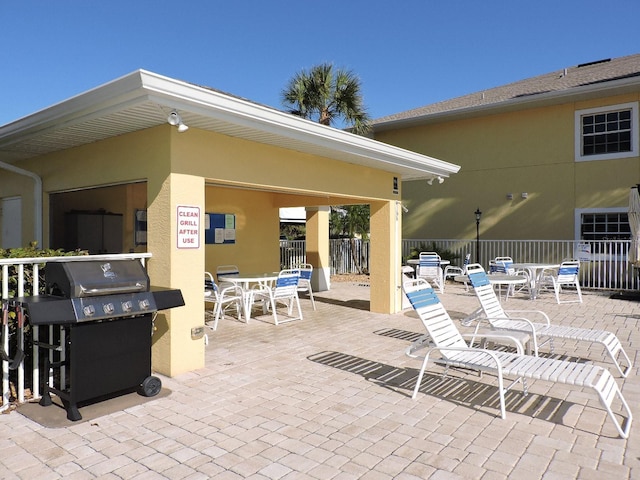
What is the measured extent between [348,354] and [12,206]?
22.1ft

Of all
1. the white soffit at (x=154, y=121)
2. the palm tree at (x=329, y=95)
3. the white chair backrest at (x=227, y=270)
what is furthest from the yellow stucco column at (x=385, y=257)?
the palm tree at (x=329, y=95)

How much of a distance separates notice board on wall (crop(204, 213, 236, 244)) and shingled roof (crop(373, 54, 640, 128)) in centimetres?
1060

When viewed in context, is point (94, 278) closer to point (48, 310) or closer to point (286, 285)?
point (48, 310)

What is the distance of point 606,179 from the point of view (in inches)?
607

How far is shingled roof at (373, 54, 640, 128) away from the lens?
15.2m

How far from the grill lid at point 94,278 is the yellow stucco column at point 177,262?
0.74m

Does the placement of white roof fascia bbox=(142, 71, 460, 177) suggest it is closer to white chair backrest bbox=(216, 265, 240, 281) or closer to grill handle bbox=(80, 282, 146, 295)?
grill handle bbox=(80, 282, 146, 295)

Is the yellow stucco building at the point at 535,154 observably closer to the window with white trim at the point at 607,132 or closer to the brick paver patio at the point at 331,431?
the window with white trim at the point at 607,132

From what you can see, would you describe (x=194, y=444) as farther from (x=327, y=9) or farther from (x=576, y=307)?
(x=327, y=9)

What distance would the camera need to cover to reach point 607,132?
50.7ft

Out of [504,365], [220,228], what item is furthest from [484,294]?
[220,228]

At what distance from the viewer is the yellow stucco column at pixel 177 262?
211 inches

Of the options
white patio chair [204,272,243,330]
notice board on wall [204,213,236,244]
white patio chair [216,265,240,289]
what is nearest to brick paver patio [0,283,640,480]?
white patio chair [204,272,243,330]

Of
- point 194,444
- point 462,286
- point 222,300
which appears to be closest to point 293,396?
point 194,444
